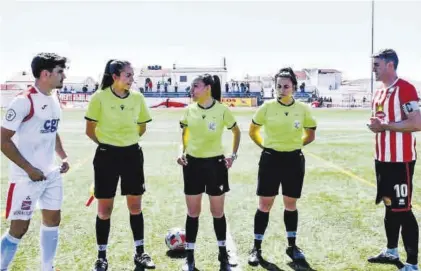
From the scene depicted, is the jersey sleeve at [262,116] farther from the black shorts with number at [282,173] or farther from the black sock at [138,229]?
A: the black sock at [138,229]

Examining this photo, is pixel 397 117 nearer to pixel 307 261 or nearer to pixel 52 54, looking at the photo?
pixel 307 261

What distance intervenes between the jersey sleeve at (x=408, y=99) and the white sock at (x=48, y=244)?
3932mm

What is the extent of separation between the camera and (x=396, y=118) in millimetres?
5086

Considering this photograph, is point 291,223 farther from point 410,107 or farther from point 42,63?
point 42,63

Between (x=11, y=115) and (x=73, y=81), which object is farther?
(x=73, y=81)

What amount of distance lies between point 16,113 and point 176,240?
2620mm

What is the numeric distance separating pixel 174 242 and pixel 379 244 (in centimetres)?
275

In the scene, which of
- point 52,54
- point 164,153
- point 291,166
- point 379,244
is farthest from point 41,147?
point 164,153

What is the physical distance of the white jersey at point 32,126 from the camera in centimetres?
420

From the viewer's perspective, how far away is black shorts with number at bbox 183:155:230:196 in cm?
524

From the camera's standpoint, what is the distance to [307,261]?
218 inches

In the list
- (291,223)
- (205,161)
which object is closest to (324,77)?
(291,223)

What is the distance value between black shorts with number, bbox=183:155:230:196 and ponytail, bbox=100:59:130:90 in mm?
1292

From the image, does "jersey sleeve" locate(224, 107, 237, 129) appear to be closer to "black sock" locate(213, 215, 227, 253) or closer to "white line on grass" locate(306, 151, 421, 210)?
"black sock" locate(213, 215, 227, 253)
